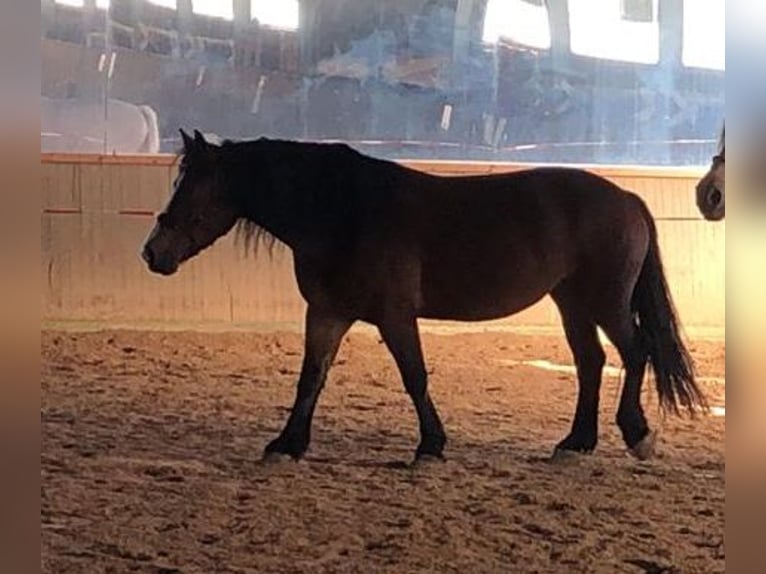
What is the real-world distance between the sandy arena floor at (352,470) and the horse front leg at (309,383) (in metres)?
0.01

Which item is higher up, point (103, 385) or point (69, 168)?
point (69, 168)

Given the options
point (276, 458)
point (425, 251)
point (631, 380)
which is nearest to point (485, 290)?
point (425, 251)

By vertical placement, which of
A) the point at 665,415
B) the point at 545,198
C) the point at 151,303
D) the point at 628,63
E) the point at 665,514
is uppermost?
the point at 628,63

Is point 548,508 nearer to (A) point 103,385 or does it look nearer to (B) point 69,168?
(A) point 103,385

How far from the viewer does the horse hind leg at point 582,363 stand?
1541mm

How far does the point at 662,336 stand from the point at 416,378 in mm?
304

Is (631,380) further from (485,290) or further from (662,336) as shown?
(485,290)

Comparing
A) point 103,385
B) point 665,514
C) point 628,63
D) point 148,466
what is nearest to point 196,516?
point 148,466

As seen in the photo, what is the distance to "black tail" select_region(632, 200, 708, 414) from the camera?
5.08 ft

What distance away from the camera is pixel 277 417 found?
1528 millimetres

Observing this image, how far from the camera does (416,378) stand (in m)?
1.53

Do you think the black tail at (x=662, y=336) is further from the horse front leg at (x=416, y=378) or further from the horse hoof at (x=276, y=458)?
the horse hoof at (x=276, y=458)

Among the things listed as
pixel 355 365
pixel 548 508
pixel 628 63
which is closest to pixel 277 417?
pixel 355 365

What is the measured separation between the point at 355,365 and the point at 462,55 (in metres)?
0.39
